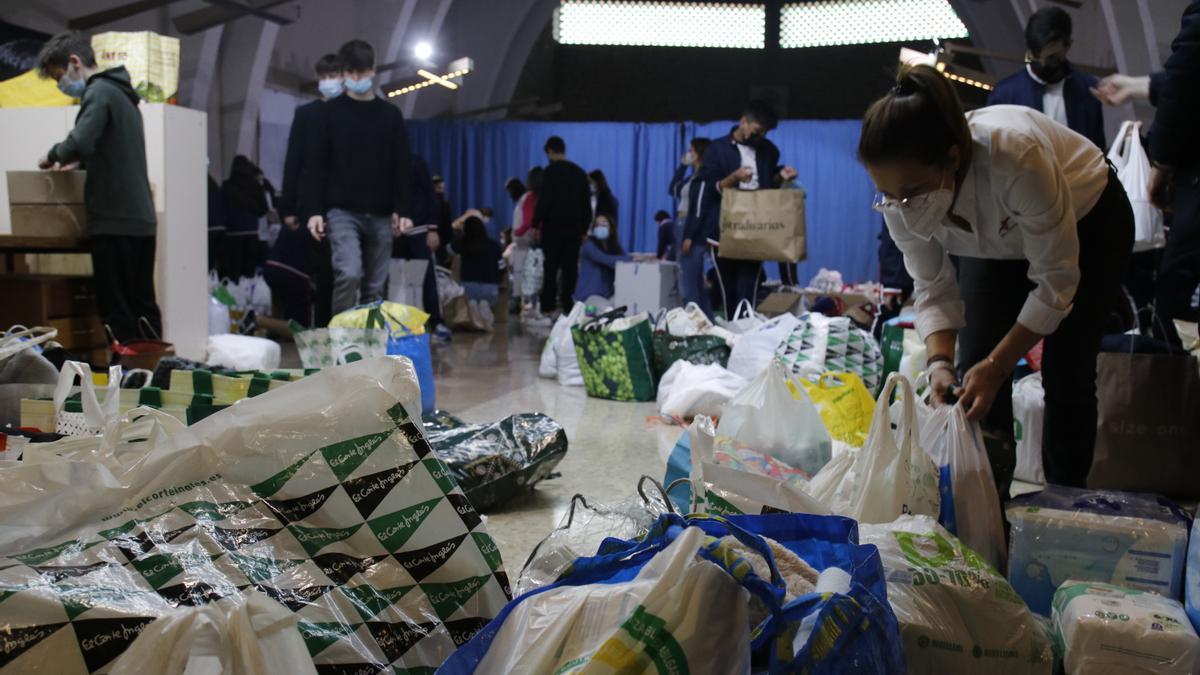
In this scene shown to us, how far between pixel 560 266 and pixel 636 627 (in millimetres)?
7989

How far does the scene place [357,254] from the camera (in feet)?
15.5

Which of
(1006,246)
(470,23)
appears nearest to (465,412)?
(1006,246)

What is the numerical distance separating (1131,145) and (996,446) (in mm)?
Answer: 2423

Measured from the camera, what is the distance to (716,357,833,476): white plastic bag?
2.34 metres

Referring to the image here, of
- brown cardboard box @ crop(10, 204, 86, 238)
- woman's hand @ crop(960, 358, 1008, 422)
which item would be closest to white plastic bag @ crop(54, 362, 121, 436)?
woman's hand @ crop(960, 358, 1008, 422)

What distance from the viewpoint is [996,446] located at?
2.00m

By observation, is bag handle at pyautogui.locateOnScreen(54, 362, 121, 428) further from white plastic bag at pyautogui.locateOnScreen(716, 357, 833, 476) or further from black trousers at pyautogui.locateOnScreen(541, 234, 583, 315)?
black trousers at pyautogui.locateOnScreen(541, 234, 583, 315)

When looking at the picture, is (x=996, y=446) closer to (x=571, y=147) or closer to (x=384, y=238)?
(x=384, y=238)

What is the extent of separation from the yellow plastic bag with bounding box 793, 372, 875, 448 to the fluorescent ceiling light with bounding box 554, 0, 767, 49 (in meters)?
12.8

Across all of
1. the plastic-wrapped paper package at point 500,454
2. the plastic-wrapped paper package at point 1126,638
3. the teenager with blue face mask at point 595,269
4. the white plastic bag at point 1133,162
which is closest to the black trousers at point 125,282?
the plastic-wrapped paper package at point 500,454

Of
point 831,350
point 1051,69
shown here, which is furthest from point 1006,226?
point 1051,69

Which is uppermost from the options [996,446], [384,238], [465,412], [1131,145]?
[1131,145]

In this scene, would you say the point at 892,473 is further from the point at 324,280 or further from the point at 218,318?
the point at 218,318

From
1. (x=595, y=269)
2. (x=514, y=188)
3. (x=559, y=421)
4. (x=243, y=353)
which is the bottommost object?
(x=559, y=421)
